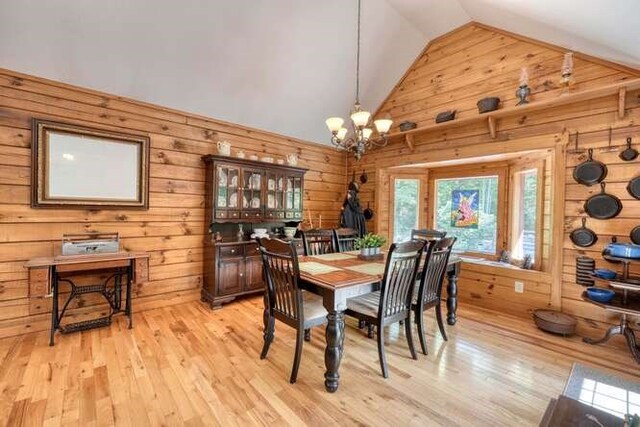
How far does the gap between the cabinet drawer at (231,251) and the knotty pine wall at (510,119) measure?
7.74 feet

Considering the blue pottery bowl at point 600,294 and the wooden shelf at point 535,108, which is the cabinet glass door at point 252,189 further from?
the blue pottery bowl at point 600,294

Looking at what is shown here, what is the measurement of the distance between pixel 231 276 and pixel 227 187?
114 centimetres

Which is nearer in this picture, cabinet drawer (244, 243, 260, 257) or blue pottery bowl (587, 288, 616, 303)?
blue pottery bowl (587, 288, 616, 303)

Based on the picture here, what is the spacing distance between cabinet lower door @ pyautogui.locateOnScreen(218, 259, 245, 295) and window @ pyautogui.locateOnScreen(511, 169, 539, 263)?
3.55 meters

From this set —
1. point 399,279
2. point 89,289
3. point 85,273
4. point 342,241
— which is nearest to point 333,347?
point 399,279

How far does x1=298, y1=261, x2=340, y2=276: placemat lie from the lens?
87.8 inches

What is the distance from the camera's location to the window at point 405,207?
468cm

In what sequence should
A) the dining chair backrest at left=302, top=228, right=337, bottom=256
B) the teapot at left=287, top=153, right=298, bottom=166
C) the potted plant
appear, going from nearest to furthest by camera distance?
the potted plant < the dining chair backrest at left=302, top=228, right=337, bottom=256 < the teapot at left=287, top=153, right=298, bottom=166

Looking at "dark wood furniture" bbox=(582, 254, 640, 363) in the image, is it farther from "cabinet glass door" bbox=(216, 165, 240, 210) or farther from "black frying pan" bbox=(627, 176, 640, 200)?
"cabinet glass door" bbox=(216, 165, 240, 210)

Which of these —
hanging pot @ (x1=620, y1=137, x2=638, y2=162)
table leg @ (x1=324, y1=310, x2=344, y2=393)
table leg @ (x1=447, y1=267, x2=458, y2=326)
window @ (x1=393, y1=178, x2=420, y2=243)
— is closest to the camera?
table leg @ (x1=324, y1=310, x2=344, y2=393)

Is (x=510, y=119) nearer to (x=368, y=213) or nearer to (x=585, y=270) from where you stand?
(x=585, y=270)

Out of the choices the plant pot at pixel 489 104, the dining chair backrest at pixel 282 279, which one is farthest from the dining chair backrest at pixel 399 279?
the plant pot at pixel 489 104

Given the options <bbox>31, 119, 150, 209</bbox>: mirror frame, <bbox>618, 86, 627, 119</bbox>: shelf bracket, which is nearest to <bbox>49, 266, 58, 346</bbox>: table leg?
<bbox>31, 119, 150, 209</bbox>: mirror frame

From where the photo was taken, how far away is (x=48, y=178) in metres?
2.75
